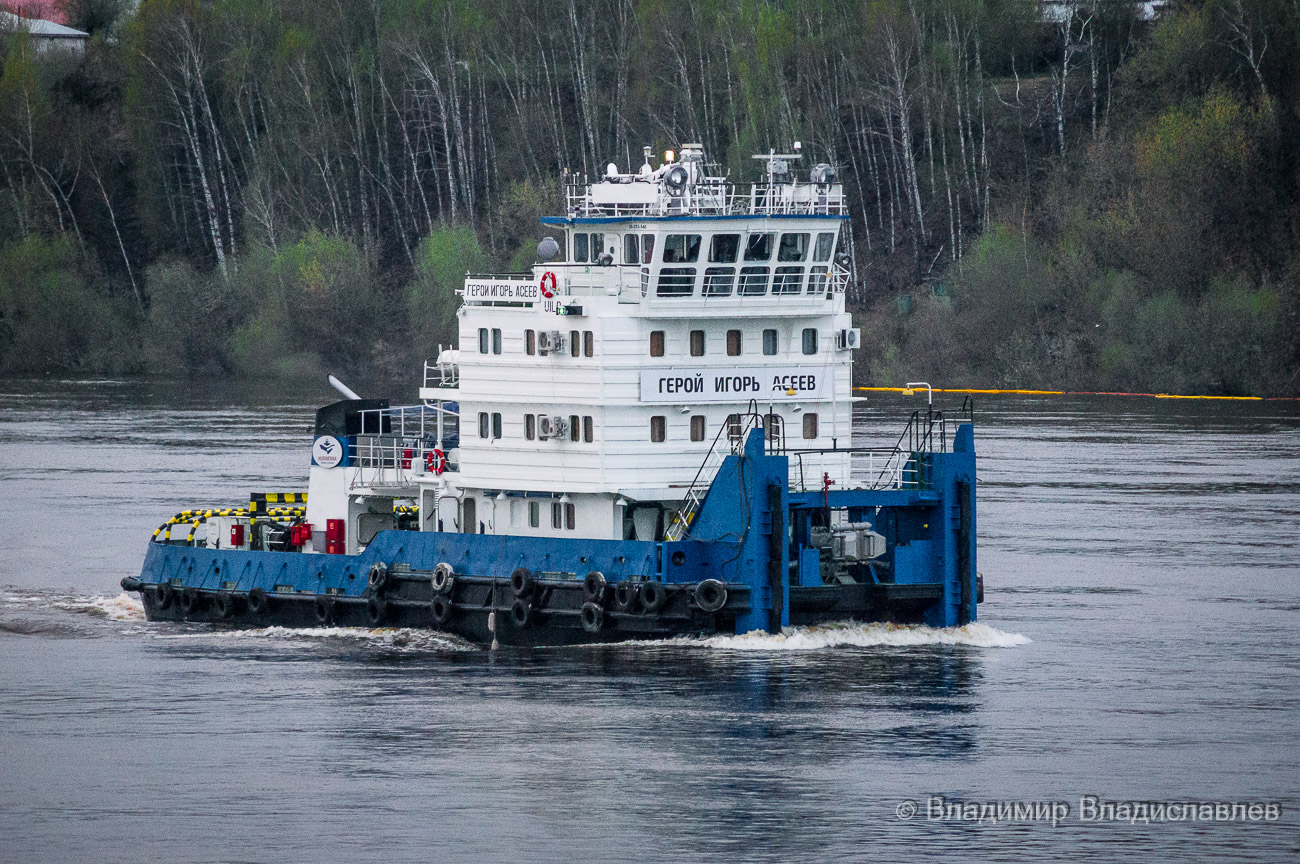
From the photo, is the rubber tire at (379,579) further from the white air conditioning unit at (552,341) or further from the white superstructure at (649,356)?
the white air conditioning unit at (552,341)

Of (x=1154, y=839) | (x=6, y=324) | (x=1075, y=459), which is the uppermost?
(x=6, y=324)

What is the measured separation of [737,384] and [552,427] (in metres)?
2.80

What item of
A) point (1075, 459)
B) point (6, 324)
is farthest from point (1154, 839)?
point (6, 324)

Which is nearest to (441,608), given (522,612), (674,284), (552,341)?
(522,612)

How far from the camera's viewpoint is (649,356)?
32.6 metres

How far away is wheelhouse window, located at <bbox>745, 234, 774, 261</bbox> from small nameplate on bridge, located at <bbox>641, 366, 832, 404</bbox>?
5.49ft

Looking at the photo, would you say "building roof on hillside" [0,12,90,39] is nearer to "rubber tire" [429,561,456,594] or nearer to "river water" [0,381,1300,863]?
"river water" [0,381,1300,863]

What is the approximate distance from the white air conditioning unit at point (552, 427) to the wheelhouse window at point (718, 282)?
287cm

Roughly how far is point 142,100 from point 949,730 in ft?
288

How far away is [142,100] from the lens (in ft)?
357

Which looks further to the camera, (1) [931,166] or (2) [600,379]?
(1) [931,166]

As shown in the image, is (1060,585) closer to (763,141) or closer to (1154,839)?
(1154,839)

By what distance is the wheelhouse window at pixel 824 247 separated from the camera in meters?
33.7

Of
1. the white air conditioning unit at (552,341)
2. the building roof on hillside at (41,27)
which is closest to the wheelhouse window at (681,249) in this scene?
the white air conditioning unit at (552,341)
